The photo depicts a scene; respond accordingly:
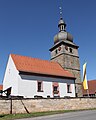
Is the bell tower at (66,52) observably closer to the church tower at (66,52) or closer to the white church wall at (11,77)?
the church tower at (66,52)

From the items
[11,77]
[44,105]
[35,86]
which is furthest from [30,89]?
[44,105]

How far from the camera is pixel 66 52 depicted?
137 feet

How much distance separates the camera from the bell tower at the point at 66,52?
40344mm

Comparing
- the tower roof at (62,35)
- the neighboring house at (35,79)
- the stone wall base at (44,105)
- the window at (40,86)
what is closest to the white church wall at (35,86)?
the neighboring house at (35,79)

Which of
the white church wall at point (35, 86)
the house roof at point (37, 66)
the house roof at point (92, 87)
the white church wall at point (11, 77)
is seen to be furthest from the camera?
the house roof at point (92, 87)

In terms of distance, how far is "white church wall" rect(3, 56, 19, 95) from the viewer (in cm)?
3004

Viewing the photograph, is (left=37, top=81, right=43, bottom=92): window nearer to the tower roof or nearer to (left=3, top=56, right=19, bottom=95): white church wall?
(left=3, top=56, right=19, bottom=95): white church wall

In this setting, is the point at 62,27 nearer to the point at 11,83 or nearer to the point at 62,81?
the point at 62,81

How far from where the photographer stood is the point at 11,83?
104 feet

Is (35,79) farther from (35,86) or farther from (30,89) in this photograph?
(30,89)

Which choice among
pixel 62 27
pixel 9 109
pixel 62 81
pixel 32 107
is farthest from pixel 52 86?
pixel 62 27

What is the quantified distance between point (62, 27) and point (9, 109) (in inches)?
1139

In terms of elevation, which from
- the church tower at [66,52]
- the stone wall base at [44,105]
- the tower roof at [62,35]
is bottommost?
the stone wall base at [44,105]

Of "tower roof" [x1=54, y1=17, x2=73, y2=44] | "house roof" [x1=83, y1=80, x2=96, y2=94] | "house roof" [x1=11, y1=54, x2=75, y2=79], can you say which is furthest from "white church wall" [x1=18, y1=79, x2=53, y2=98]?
"house roof" [x1=83, y1=80, x2=96, y2=94]
